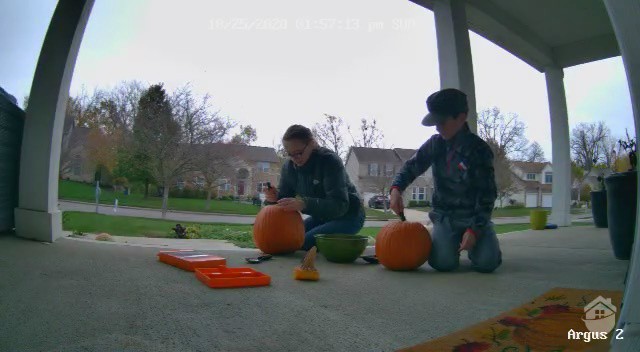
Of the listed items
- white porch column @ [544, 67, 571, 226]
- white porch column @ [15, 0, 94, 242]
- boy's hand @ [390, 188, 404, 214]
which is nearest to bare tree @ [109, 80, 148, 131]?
white porch column @ [15, 0, 94, 242]

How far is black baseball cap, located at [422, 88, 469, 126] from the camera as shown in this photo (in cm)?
263

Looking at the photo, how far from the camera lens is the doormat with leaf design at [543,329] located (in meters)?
1.19

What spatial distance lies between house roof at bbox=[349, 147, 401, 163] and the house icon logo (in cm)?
581

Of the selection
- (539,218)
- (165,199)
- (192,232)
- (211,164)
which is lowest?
(192,232)

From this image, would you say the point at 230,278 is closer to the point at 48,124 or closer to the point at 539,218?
the point at 48,124

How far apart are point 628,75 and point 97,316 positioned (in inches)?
75.9

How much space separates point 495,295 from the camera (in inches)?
74.0

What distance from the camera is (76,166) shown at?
5.44 m

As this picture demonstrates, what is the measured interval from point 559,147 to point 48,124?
27.5 feet

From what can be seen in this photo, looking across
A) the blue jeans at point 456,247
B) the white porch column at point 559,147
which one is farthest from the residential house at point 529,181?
the blue jeans at point 456,247

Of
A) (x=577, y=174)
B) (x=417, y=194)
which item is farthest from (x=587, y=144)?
(x=417, y=194)

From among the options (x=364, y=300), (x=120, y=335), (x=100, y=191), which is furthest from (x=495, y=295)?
(x=100, y=191)

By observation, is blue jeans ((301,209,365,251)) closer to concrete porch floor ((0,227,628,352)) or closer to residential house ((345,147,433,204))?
concrete porch floor ((0,227,628,352))

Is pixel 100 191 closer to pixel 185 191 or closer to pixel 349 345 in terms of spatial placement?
pixel 185 191
